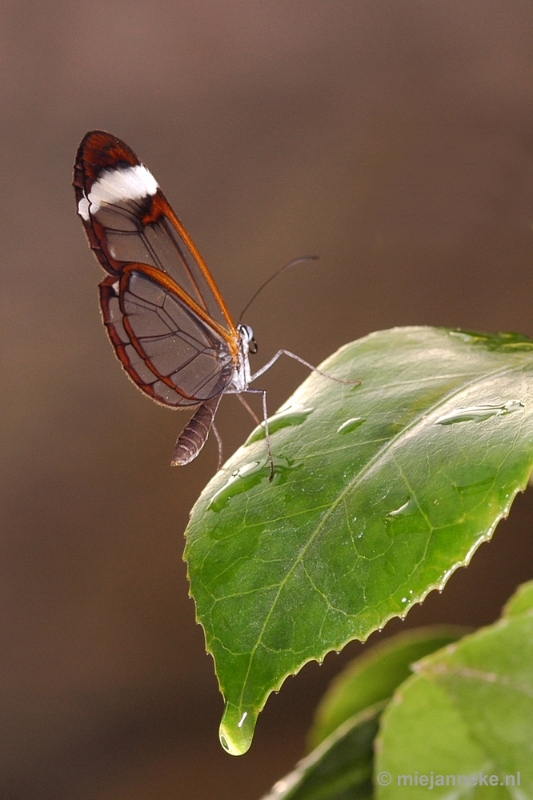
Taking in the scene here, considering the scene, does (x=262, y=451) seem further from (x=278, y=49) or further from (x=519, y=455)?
(x=278, y=49)

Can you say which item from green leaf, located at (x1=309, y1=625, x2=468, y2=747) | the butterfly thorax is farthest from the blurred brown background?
green leaf, located at (x1=309, y1=625, x2=468, y2=747)

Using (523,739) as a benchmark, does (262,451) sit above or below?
above

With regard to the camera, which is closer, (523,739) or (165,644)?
(523,739)

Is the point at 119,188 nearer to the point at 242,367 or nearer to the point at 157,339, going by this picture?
the point at 157,339

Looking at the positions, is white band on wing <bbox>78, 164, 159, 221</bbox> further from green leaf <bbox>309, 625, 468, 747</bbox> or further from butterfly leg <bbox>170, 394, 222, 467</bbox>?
green leaf <bbox>309, 625, 468, 747</bbox>

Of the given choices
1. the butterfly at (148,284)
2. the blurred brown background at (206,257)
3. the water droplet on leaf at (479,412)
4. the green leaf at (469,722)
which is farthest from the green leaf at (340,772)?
the blurred brown background at (206,257)

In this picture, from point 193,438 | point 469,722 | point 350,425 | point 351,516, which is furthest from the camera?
point 193,438

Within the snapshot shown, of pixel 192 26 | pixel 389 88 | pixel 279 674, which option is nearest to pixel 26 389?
pixel 192 26

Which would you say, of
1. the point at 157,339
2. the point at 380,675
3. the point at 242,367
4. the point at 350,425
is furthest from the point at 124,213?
the point at 380,675
